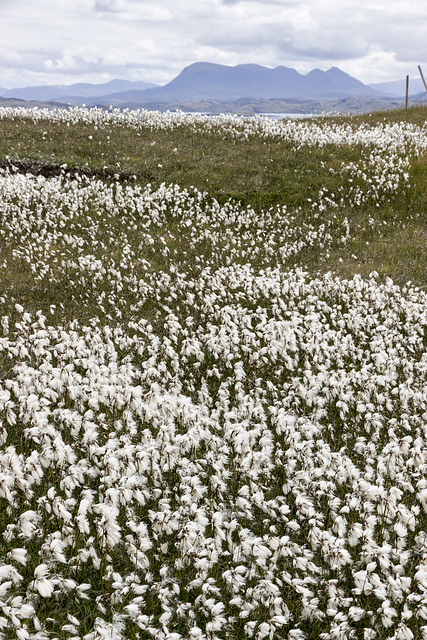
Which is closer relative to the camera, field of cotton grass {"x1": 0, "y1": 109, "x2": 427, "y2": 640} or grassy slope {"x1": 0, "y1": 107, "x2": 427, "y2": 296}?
field of cotton grass {"x1": 0, "y1": 109, "x2": 427, "y2": 640}

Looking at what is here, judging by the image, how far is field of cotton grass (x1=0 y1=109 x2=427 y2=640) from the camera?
3.75 meters

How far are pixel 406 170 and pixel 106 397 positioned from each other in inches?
684

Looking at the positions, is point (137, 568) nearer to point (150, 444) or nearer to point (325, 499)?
point (150, 444)

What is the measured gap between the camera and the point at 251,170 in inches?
773

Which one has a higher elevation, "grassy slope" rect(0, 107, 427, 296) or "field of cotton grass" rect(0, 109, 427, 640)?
"grassy slope" rect(0, 107, 427, 296)

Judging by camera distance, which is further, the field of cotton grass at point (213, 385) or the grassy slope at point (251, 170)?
the grassy slope at point (251, 170)

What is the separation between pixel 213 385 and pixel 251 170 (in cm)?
1421

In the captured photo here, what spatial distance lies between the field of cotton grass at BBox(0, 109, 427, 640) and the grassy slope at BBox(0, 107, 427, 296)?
12 centimetres

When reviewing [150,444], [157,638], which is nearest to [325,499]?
[150,444]

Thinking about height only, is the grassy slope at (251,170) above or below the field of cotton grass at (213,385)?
above

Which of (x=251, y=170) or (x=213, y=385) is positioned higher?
(x=251, y=170)

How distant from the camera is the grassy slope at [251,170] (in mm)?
13328

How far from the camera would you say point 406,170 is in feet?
61.4

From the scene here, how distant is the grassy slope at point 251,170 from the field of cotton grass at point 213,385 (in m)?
0.12
